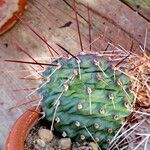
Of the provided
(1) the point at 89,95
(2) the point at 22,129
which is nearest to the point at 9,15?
(2) the point at 22,129

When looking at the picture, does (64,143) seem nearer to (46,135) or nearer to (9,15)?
(46,135)

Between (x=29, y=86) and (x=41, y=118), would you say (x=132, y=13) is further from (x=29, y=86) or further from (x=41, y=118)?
(x=41, y=118)

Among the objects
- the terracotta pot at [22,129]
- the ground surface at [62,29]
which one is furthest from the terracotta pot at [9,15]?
the terracotta pot at [22,129]

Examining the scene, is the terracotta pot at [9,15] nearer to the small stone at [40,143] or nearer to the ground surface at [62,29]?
the ground surface at [62,29]

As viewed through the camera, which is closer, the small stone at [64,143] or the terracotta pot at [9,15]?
the small stone at [64,143]

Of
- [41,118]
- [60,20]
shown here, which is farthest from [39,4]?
[41,118]

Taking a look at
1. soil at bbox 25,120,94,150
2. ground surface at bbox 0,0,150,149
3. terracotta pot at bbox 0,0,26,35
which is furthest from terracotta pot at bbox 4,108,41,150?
terracotta pot at bbox 0,0,26,35
